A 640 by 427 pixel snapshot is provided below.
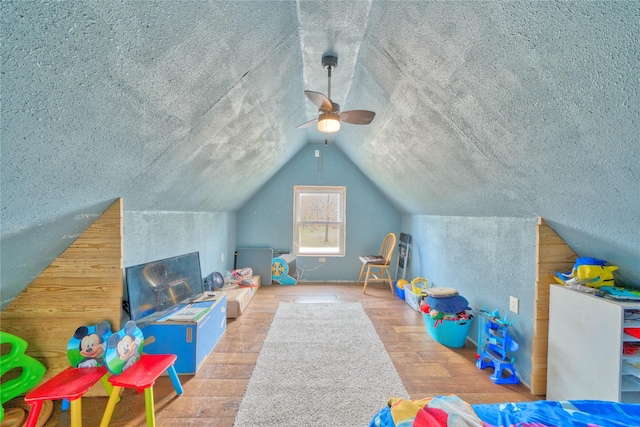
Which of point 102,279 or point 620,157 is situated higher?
point 620,157

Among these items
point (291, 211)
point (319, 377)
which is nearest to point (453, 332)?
point (319, 377)

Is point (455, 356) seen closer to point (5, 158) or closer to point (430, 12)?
point (430, 12)

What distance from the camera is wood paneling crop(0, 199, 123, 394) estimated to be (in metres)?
1.74

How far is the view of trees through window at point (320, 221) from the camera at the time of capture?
→ 512cm

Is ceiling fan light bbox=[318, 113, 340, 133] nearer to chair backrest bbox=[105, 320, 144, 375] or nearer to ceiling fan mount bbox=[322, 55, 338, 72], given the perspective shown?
ceiling fan mount bbox=[322, 55, 338, 72]

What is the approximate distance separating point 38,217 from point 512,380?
3.38m

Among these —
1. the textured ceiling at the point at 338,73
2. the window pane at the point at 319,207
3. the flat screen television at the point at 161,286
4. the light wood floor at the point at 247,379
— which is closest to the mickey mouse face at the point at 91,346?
the flat screen television at the point at 161,286

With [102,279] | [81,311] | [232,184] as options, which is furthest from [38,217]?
[232,184]

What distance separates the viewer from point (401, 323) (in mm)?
3127

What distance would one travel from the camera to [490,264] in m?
A: 2.49

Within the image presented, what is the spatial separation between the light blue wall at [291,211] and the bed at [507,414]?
154 inches

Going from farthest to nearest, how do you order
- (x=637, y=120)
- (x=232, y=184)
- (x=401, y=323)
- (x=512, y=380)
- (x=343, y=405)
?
1. (x=232, y=184)
2. (x=401, y=323)
3. (x=512, y=380)
4. (x=343, y=405)
5. (x=637, y=120)

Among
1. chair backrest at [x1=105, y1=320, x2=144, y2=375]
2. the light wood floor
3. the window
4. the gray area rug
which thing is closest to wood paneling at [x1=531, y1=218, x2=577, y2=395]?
the light wood floor

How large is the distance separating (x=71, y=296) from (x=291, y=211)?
3519 millimetres
